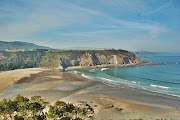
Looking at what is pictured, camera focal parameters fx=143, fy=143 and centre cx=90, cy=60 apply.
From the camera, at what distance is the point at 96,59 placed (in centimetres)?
12006

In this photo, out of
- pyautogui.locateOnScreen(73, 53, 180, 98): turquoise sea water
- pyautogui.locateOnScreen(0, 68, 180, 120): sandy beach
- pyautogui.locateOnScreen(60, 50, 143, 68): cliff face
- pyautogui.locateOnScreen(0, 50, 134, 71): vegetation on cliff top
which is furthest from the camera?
pyautogui.locateOnScreen(60, 50, 143, 68): cliff face

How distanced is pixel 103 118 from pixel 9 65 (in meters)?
80.2

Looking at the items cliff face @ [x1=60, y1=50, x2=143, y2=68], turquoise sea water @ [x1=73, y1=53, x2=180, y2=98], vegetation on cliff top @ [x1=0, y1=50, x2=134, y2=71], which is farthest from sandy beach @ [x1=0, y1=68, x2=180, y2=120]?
cliff face @ [x1=60, y1=50, x2=143, y2=68]

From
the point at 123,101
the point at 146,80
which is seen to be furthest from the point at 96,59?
the point at 123,101

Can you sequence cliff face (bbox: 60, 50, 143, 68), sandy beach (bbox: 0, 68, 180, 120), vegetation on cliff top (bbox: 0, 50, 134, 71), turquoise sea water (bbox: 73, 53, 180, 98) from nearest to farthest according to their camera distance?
sandy beach (bbox: 0, 68, 180, 120), turquoise sea water (bbox: 73, 53, 180, 98), vegetation on cliff top (bbox: 0, 50, 134, 71), cliff face (bbox: 60, 50, 143, 68)

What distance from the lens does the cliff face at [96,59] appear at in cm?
11106

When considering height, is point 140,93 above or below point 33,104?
below

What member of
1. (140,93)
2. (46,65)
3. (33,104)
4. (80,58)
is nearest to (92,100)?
(140,93)

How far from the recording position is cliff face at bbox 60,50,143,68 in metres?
111

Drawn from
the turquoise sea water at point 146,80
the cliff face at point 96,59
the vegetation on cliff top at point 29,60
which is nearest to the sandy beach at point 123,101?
the turquoise sea water at point 146,80

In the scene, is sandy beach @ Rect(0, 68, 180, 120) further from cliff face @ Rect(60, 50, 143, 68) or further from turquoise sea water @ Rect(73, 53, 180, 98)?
cliff face @ Rect(60, 50, 143, 68)

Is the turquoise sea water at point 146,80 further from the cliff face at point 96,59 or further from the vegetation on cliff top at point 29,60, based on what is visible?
the vegetation on cliff top at point 29,60

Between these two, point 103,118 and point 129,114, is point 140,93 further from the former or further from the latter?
point 103,118

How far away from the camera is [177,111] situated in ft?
98.8
